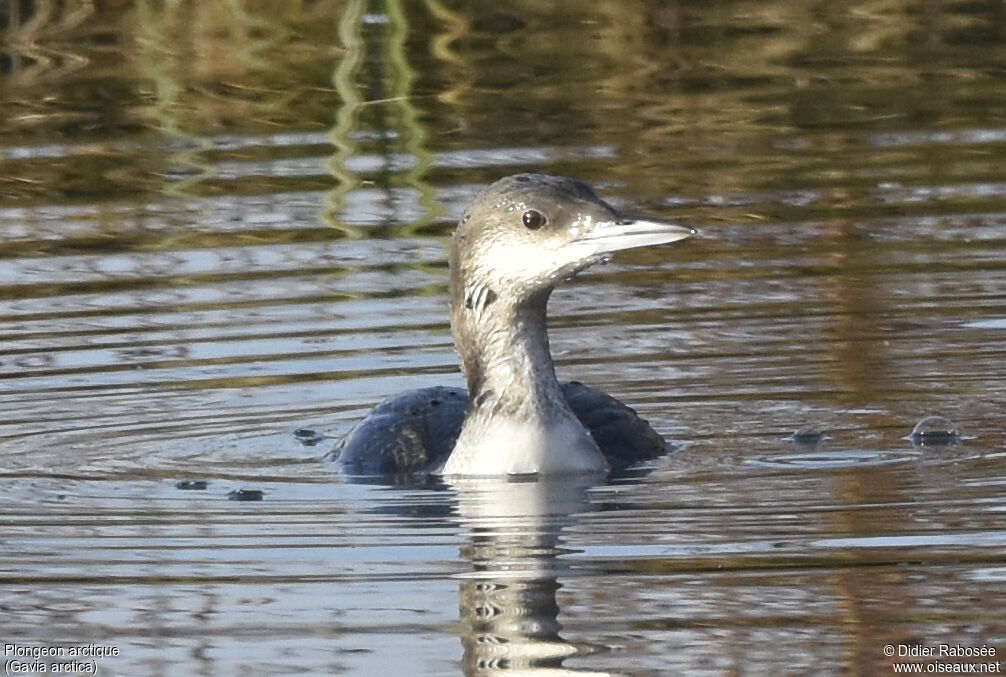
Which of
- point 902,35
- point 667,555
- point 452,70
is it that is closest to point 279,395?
point 667,555

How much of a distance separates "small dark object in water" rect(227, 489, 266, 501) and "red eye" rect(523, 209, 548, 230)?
Answer: 1.16 metres

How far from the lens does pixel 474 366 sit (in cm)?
806

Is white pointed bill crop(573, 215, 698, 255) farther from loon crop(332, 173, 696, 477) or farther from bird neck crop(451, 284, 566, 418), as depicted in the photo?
bird neck crop(451, 284, 566, 418)

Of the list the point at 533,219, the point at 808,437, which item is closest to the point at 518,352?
the point at 533,219

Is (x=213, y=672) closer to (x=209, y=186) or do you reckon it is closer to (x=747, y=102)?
(x=209, y=186)

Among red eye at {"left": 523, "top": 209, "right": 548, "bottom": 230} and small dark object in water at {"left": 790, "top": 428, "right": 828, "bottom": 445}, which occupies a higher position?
red eye at {"left": 523, "top": 209, "right": 548, "bottom": 230}

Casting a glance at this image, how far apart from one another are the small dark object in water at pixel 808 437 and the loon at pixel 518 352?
1.46 feet

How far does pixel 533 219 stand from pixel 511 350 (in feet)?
1.50

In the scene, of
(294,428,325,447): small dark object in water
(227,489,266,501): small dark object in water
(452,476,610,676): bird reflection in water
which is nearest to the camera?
(452,476,610,676): bird reflection in water

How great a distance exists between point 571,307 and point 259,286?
1395 millimetres

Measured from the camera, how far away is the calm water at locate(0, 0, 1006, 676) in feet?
20.8

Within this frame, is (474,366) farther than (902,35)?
No

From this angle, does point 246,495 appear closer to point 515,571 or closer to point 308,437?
point 308,437

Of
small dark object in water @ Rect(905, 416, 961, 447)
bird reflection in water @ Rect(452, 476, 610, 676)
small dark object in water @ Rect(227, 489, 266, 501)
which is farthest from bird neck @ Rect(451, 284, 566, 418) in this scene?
small dark object in water @ Rect(905, 416, 961, 447)
